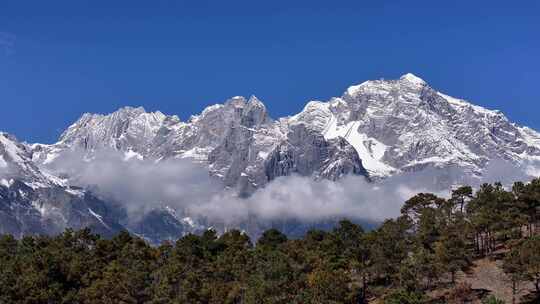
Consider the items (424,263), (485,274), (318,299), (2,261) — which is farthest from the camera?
(2,261)

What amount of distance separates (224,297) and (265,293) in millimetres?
16210

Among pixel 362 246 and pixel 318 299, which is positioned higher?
pixel 362 246

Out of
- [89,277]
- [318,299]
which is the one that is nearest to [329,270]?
[318,299]

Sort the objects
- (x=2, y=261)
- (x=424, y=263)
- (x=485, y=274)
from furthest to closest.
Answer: (x=2, y=261) → (x=485, y=274) → (x=424, y=263)

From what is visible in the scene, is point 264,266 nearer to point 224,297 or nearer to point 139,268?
point 224,297

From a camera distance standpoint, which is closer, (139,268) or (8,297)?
(8,297)

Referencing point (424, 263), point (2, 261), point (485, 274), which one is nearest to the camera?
point (424, 263)

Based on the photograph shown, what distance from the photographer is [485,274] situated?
578 feet

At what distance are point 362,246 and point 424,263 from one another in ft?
93.3

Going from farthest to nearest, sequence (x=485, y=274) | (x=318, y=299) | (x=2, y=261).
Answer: (x=2, y=261) → (x=485, y=274) → (x=318, y=299)

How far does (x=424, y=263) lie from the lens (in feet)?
542

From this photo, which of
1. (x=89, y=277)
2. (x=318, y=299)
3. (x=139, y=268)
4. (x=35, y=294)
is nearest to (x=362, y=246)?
(x=318, y=299)

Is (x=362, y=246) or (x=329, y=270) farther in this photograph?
(x=362, y=246)

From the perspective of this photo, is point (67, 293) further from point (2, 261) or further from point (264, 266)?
point (264, 266)
